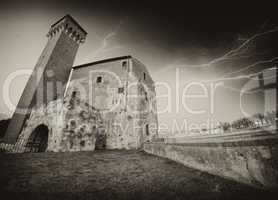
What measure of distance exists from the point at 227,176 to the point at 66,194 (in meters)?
3.59

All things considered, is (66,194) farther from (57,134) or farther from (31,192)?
(57,134)

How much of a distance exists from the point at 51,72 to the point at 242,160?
20021mm

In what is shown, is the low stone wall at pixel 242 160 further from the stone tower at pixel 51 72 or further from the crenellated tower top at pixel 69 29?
the crenellated tower top at pixel 69 29

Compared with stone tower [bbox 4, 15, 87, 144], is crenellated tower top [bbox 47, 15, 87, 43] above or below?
above

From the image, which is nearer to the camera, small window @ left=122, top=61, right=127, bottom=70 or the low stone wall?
the low stone wall

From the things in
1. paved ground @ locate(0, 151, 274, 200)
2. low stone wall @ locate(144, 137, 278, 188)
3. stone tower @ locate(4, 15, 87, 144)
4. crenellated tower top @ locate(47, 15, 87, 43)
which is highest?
crenellated tower top @ locate(47, 15, 87, 43)

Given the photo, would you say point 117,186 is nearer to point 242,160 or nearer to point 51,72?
point 242,160

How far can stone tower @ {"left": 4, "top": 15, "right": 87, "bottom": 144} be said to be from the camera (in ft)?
46.0

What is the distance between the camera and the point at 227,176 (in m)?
2.91

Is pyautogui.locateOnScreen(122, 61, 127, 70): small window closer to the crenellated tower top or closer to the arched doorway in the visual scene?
the crenellated tower top

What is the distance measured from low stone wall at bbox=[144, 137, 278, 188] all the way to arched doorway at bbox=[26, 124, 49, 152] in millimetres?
12067

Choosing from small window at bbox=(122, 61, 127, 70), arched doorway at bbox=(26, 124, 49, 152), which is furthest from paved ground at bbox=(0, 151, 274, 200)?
small window at bbox=(122, 61, 127, 70)

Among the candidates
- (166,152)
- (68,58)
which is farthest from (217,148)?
(68,58)

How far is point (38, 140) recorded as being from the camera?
441 inches
